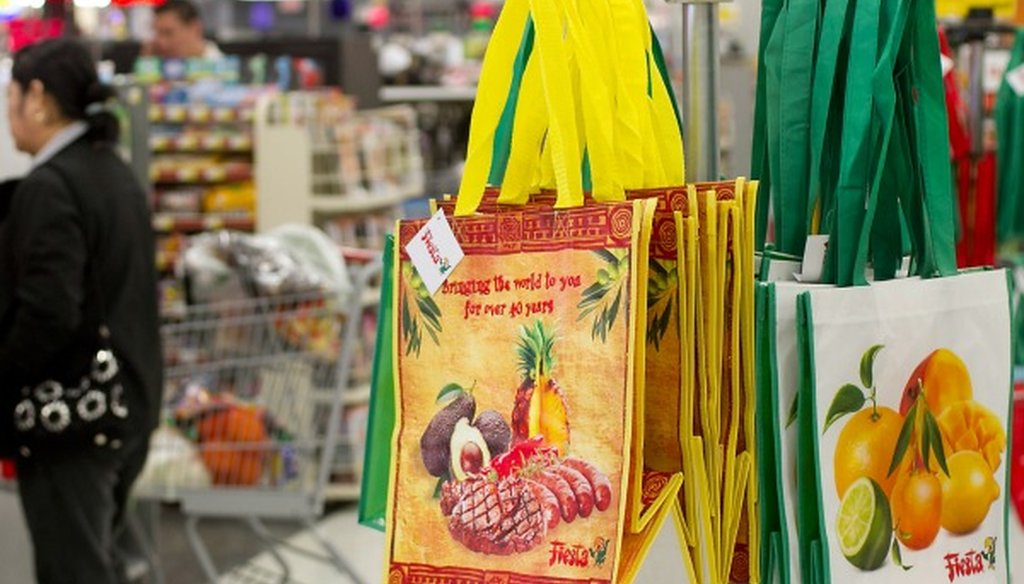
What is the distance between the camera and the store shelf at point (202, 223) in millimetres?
7848

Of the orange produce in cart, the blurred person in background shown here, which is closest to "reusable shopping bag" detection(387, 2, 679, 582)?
the orange produce in cart

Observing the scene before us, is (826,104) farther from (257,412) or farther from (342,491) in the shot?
(342,491)

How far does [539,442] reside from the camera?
1.61 meters

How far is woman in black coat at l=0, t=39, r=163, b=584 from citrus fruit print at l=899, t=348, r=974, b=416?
9.56 ft

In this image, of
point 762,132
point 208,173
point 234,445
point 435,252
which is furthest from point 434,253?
point 208,173

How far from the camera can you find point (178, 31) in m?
8.79

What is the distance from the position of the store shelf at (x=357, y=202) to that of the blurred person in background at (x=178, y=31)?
4.68 feet

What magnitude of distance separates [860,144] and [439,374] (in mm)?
502

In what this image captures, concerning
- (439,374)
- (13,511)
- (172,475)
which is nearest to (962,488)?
(439,374)

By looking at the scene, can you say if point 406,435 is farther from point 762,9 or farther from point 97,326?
point 97,326

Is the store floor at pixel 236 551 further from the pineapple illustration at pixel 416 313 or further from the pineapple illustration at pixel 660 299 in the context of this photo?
the pineapple illustration at pixel 660 299

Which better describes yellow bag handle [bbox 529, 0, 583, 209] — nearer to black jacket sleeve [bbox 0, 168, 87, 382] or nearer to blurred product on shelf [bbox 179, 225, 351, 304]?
black jacket sleeve [bbox 0, 168, 87, 382]

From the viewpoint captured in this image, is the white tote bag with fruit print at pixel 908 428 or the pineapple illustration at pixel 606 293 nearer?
the pineapple illustration at pixel 606 293

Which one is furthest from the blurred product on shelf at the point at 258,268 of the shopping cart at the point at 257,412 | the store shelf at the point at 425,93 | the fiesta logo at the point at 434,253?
the store shelf at the point at 425,93
